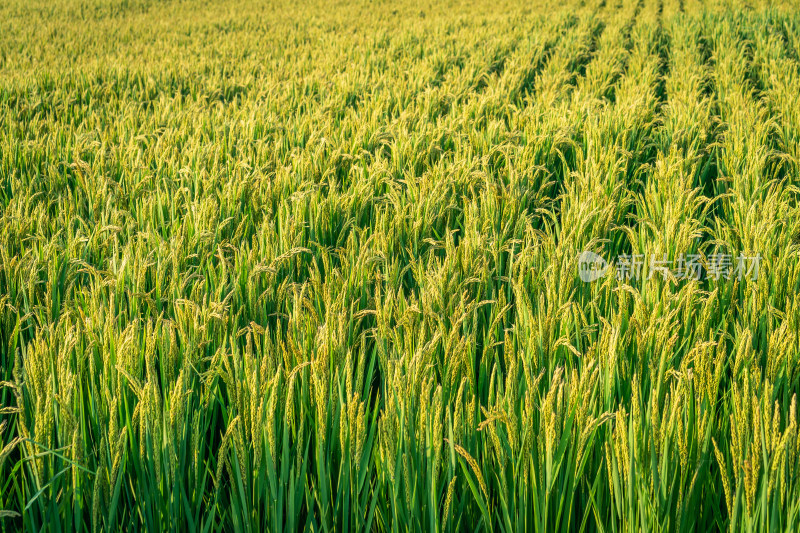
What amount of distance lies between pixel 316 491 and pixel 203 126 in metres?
3.18

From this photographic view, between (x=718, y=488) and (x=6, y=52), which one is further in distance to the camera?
(x=6, y=52)

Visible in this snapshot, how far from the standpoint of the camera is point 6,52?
7832mm

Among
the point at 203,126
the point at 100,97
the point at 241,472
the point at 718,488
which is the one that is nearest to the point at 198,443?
the point at 241,472

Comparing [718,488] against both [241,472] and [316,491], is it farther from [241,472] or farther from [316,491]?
[241,472]

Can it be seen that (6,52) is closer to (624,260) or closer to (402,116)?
(402,116)

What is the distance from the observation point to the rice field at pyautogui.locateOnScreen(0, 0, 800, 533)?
39.6 inches

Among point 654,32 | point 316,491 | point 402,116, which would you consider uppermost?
point 654,32

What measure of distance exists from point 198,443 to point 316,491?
0.86 ft

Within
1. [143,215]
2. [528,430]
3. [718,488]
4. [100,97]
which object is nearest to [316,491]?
[528,430]

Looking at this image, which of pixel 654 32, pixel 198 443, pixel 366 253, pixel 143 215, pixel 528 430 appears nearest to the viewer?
pixel 528 430

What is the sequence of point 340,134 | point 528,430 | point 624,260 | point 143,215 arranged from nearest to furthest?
point 528,430, point 624,260, point 143,215, point 340,134

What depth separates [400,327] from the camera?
1.53m

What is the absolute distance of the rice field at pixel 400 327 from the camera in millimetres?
1006

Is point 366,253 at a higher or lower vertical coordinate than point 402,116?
lower
